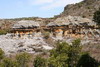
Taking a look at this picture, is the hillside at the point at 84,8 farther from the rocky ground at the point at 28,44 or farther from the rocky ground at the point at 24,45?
the rocky ground at the point at 24,45

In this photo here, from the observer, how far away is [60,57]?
1791 inches

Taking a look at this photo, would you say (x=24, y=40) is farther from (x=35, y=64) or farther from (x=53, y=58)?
(x=53, y=58)

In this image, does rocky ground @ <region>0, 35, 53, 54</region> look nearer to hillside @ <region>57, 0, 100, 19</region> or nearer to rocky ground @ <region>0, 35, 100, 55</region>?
rocky ground @ <region>0, 35, 100, 55</region>

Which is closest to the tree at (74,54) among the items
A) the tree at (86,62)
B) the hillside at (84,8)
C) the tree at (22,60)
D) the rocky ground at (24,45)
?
the tree at (86,62)

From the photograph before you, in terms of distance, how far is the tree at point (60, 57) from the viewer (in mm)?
44312

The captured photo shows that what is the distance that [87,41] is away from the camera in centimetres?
6475

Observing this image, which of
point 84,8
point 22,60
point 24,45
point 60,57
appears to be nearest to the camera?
point 60,57

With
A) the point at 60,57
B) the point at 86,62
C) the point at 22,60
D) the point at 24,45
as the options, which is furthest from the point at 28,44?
the point at 60,57

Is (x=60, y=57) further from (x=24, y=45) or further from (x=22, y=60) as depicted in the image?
(x=24, y=45)

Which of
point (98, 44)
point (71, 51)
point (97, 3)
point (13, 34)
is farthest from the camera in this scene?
point (97, 3)

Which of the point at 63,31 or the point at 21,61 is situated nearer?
the point at 21,61

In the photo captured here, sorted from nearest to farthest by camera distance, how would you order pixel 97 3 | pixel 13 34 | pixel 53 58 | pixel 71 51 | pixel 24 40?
1. pixel 53 58
2. pixel 71 51
3. pixel 24 40
4. pixel 13 34
5. pixel 97 3

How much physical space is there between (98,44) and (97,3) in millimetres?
48585

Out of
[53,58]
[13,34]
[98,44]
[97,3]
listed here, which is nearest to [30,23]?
[13,34]
